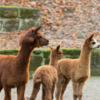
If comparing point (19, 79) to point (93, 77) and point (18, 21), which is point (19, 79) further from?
point (18, 21)

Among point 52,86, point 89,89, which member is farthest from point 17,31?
point 52,86

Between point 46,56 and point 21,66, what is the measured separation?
4.64 meters

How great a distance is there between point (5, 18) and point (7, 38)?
1259 millimetres

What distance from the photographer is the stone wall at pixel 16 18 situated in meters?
11.6

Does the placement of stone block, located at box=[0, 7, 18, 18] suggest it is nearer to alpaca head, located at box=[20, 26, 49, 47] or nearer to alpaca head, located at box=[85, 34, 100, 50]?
alpaca head, located at box=[85, 34, 100, 50]

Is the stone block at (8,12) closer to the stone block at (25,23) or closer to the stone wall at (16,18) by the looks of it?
the stone wall at (16,18)

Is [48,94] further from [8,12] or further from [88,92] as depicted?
[8,12]

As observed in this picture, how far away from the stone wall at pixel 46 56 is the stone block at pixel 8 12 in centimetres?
325

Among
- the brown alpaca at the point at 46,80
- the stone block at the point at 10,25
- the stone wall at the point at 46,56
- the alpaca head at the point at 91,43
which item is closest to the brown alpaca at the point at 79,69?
the alpaca head at the point at 91,43

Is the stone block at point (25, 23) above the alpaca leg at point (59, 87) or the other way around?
above

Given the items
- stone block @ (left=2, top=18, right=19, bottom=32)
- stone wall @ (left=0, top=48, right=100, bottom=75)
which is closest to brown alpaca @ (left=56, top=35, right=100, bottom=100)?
stone wall @ (left=0, top=48, right=100, bottom=75)

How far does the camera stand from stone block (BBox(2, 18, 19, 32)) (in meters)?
11.7

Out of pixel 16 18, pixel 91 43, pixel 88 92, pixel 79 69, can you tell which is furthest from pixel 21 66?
pixel 16 18

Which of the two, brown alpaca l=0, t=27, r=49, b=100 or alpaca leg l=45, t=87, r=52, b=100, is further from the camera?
alpaca leg l=45, t=87, r=52, b=100
